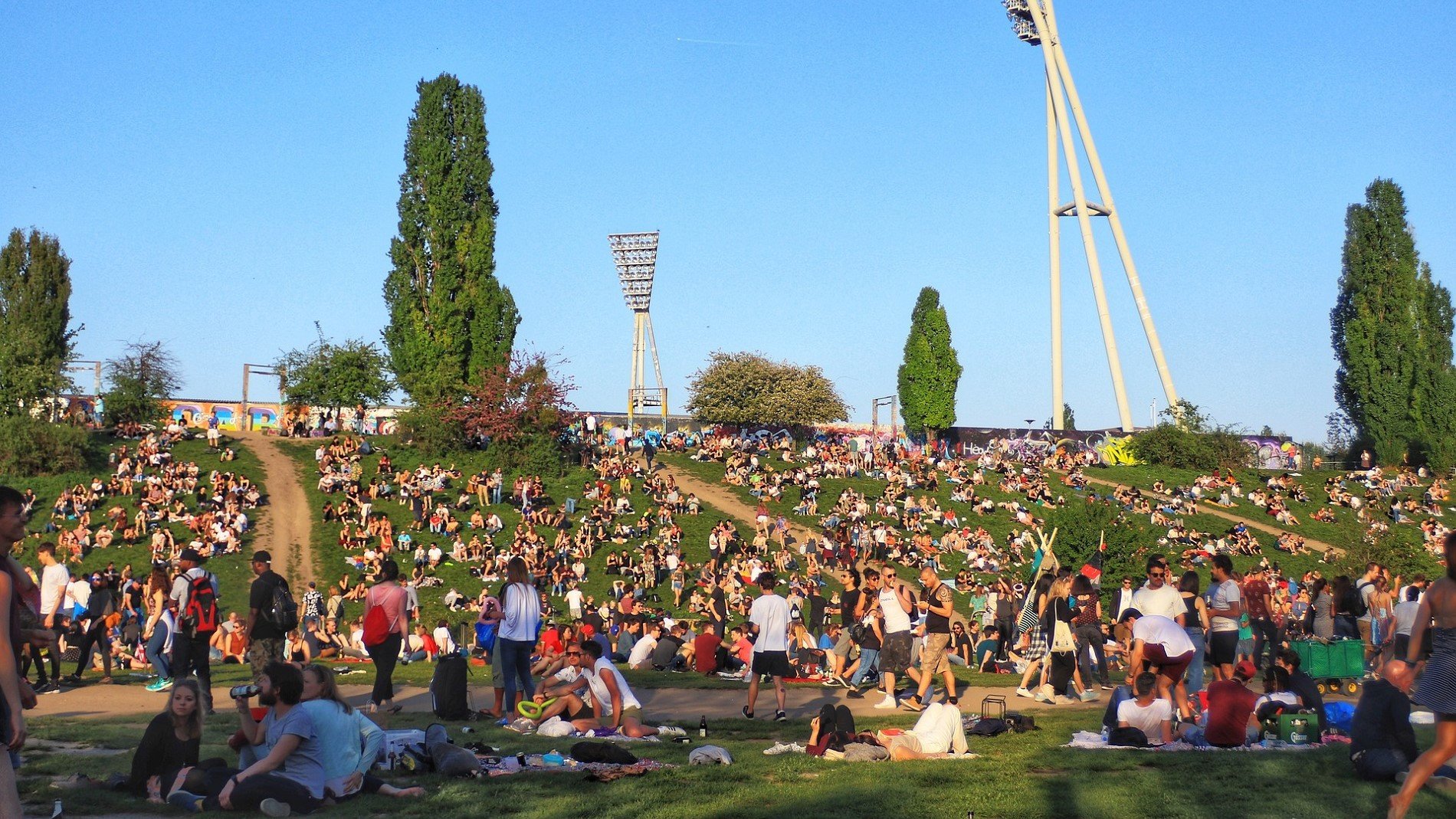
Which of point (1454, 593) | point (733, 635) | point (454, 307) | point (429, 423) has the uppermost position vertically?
point (454, 307)

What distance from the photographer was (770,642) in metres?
14.5

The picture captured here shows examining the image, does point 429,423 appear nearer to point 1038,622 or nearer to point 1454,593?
point 1038,622

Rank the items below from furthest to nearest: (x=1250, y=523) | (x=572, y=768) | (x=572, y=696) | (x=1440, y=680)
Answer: (x=1250, y=523)
(x=572, y=696)
(x=572, y=768)
(x=1440, y=680)

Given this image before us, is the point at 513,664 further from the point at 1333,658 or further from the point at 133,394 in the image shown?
the point at 133,394

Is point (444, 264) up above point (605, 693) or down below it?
above

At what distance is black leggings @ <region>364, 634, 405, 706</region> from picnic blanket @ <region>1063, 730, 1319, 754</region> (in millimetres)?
6687

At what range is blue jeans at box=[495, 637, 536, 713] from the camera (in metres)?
13.4

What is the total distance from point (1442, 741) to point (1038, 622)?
9.33 metres

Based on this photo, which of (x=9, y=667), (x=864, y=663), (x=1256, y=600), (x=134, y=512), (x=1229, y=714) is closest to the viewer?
(x=9, y=667)

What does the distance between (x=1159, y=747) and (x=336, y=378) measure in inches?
1715

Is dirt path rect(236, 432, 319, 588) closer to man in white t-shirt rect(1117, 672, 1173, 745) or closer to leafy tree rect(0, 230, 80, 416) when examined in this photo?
leafy tree rect(0, 230, 80, 416)

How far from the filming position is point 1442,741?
23.9 feet

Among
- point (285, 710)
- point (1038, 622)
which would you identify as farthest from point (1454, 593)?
point (1038, 622)

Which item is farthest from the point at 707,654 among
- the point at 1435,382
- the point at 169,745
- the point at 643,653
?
the point at 1435,382
